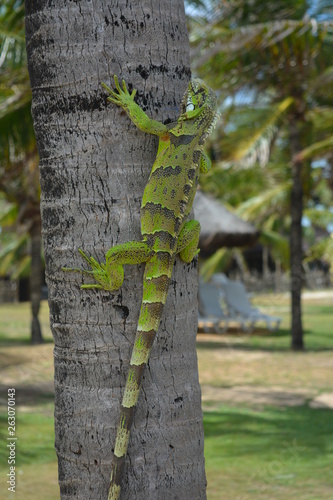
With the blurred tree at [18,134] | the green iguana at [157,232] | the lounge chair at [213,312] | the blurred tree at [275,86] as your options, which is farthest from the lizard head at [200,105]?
the lounge chair at [213,312]

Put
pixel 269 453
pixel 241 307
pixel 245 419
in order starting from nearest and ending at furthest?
1. pixel 269 453
2. pixel 245 419
3. pixel 241 307

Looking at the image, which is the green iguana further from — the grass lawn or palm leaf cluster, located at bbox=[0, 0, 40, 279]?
palm leaf cluster, located at bbox=[0, 0, 40, 279]

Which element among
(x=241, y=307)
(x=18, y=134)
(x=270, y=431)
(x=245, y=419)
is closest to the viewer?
(x=270, y=431)

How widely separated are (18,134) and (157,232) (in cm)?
824

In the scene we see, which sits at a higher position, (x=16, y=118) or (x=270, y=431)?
(x=16, y=118)

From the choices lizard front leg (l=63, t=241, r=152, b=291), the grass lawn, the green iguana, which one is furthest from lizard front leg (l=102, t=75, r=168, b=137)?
the grass lawn

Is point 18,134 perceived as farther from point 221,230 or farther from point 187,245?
point 187,245

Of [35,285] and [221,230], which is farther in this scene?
[221,230]

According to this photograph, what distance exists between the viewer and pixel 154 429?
7.95 ft

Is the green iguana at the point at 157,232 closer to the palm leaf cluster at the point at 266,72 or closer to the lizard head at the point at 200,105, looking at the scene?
the lizard head at the point at 200,105

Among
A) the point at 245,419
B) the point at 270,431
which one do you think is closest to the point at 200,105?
the point at 270,431

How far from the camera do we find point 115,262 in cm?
239

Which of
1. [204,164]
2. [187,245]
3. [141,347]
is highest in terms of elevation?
[204,164]

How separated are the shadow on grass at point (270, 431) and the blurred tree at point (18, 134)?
523cm
